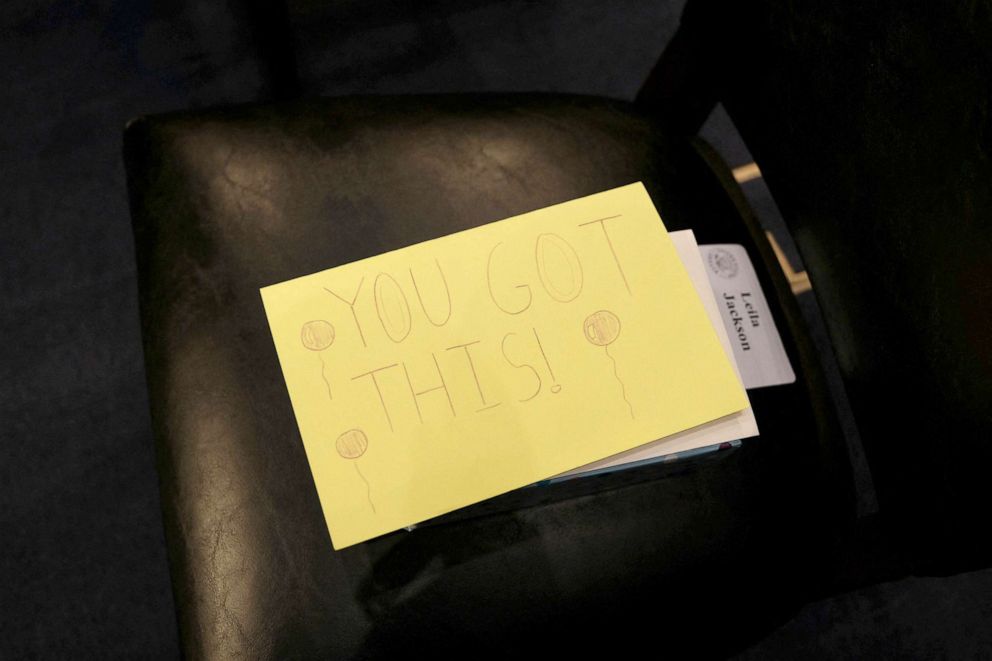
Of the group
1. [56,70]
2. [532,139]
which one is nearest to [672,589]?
[532,139]

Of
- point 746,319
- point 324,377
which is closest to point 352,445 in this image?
point 324,377

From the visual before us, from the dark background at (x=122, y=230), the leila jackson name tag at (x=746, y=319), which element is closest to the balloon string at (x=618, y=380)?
the leila jackson name tag at (x=746, y=319)

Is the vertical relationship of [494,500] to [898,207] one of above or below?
below

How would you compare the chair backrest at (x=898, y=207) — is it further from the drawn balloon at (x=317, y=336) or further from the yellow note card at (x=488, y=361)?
the drawn balloon at (x=317, y=336)

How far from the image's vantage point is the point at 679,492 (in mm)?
530

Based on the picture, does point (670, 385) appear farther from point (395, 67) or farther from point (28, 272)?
point (28, 272)

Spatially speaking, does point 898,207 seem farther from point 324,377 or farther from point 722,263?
point 324,377

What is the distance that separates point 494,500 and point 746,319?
0.28 m

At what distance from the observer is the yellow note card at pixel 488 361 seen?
468 mm

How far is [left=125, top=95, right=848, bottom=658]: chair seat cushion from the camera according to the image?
491 millimetres

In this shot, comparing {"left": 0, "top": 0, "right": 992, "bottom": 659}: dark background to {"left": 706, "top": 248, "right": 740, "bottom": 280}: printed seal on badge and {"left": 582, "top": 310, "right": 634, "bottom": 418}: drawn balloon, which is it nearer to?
{"left": 706, "top": 248, "right": 740, "bottom": 280}: printed seal on badge

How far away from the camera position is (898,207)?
1.49 ft

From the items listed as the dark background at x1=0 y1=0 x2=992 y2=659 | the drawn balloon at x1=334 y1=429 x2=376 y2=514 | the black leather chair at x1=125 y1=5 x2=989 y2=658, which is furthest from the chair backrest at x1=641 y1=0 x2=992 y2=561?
the dark background at x1=0 y1=0 x2=992 y2=659

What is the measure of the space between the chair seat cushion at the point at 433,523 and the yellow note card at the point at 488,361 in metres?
0.05
